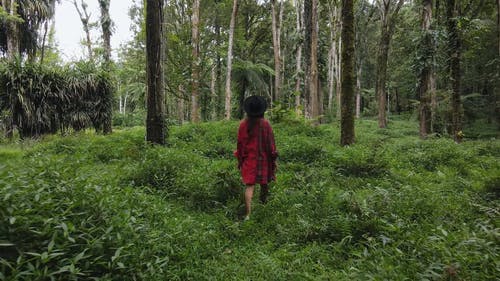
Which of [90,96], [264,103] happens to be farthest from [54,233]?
[90,96]

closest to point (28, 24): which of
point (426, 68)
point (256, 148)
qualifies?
point (256, 148)

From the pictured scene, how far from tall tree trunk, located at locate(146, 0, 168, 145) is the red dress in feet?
10.9

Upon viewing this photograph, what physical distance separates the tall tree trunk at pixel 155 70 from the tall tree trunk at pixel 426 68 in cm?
1098

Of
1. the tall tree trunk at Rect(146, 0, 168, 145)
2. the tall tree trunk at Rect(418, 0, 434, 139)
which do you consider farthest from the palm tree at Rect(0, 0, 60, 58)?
the tall tree trunk at Rect(418, 0, 434, 139)

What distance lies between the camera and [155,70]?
739 cm

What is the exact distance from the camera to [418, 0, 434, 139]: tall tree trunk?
12773 millimetres

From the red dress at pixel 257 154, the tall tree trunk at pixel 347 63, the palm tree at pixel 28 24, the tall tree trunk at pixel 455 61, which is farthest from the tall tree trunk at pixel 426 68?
the palm tree at pixel 28 24

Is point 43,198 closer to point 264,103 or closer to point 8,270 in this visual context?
point 8,270

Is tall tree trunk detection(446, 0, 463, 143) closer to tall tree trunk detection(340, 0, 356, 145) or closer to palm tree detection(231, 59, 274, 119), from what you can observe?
tall tree trunk detection(340, 0, 356, 145)

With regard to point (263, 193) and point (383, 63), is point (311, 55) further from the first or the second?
point (263, 193)

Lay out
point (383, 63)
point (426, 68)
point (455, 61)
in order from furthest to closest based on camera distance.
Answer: point (383, 63), point (426, 68), point (455, 61)

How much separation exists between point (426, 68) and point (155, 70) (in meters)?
11.6

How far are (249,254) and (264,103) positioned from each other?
8.11 ft

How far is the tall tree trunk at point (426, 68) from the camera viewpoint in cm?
1277
